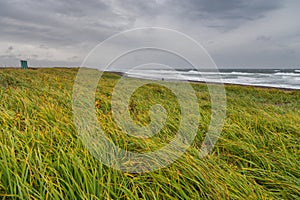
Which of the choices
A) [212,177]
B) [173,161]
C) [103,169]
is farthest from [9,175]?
[212,177]

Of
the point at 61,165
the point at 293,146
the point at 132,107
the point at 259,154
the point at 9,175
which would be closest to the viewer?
the point at 9,175

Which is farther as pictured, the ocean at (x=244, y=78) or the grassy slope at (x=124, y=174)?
the ocean at (x=244, y=78)

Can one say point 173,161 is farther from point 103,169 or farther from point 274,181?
point 274,181

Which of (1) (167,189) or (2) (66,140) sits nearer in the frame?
(1) (167,189)

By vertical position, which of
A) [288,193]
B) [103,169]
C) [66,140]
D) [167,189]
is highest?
Result: [66,140]

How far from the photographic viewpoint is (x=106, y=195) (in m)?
1.43

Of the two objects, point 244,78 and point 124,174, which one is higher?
point 244,78

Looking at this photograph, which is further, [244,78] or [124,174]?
[244,78]

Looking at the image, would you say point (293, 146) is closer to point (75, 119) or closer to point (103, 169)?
point (103, 169)

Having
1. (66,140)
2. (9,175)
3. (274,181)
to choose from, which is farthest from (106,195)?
(274,181)

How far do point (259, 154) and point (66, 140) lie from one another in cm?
200

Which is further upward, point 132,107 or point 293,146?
point 132,107

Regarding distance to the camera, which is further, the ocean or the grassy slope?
the ocean

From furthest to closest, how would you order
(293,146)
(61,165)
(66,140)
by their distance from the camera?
(293,146)
(66,140)
(61,165)
